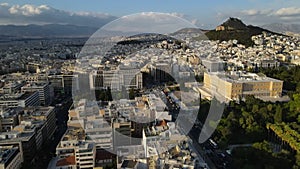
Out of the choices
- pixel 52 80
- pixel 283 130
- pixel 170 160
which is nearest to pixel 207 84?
pixel 283 130

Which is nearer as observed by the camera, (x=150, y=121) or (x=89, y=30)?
(x=150, y=121)

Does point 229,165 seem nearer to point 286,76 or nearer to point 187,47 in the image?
point 286,76

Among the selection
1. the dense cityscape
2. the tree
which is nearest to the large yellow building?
the dense cityscape

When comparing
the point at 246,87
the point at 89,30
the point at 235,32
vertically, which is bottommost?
the point at 246,87

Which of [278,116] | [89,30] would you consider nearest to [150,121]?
[278,116]

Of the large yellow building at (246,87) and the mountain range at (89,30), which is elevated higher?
the mountain range at (89,30)

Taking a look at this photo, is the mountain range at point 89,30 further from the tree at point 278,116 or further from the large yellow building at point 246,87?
the tree at point 278,116

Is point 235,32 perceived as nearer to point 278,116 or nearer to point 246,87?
point 246,87

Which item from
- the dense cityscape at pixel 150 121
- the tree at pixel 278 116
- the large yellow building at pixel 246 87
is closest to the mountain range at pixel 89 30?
the dense cityscape at pixel 150 121

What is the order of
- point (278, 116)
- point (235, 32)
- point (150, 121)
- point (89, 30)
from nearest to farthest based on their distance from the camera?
point (150, 121) → point (278, 116) → point (235, 32) → point (89, 30)
